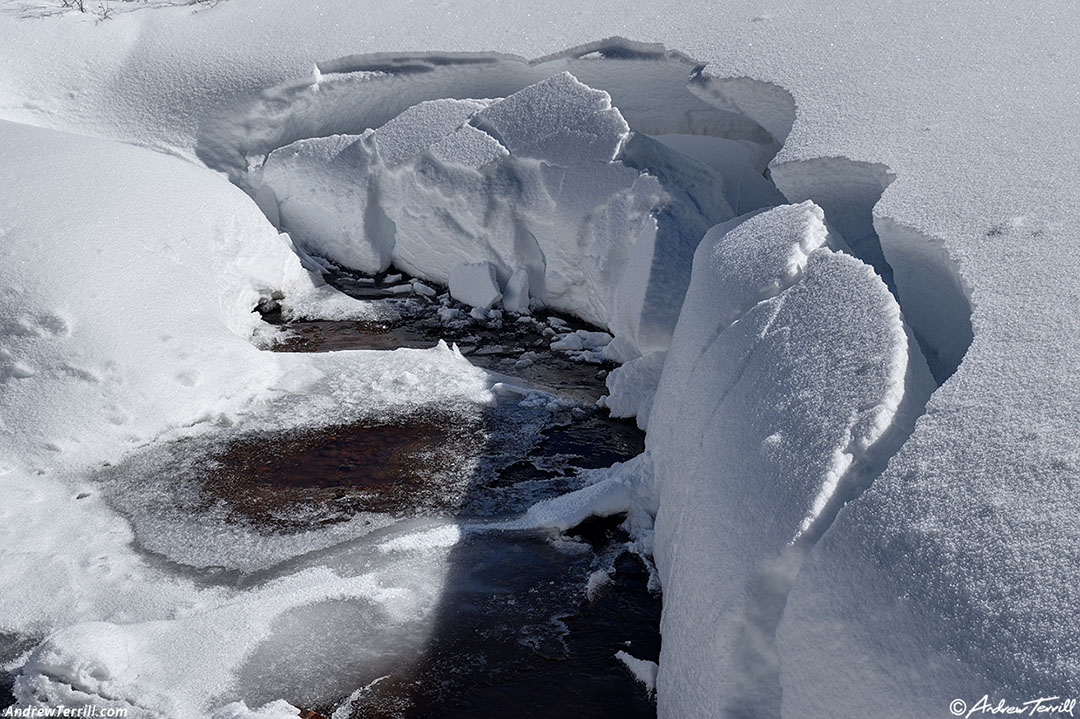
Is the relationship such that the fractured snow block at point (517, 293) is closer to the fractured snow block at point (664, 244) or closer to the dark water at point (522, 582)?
the dark water at point (522, 582)

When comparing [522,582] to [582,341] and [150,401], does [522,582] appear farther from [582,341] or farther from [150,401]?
[582,341]

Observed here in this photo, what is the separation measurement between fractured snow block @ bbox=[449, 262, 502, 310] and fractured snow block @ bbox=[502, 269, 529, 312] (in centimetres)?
6

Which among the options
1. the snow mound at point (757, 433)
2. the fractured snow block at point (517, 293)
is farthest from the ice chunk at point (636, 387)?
the fractured snow block at point (517, 293)

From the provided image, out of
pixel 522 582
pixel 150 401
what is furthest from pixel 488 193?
pixel 522 582

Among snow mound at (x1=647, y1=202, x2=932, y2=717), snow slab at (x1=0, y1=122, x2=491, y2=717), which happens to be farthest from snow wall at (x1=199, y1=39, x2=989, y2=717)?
snow slab at (x1=0, y1=122, x2=491, y2=717)

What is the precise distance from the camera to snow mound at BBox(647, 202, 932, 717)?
2314 millimetres

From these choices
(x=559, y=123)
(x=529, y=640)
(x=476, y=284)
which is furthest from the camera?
(x=476, y=284)

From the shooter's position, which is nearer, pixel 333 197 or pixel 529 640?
pixel 529 640

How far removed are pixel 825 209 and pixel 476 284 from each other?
1981mm

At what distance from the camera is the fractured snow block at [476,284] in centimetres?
539

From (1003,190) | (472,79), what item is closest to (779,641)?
(1003,190)

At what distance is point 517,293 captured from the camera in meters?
5.36

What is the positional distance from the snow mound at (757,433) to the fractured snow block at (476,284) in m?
1.91

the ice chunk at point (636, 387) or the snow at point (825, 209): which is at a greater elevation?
the snow at point (825, 209)
